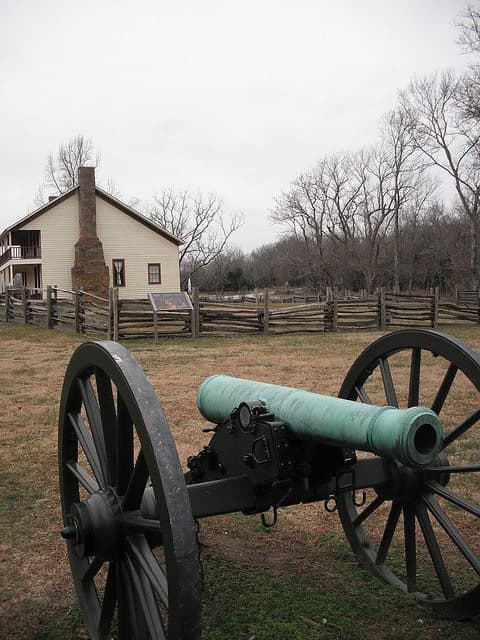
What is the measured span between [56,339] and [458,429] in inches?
610

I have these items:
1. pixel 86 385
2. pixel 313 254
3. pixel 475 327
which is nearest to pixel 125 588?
pixel 86 385

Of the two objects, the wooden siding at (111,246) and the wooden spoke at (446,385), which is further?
the wooden siding at (111,246)

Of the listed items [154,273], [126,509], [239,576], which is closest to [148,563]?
[126,509]

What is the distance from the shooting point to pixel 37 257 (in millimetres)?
28875

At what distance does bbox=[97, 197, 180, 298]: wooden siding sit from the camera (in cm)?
2844

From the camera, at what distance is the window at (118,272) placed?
94.4ft

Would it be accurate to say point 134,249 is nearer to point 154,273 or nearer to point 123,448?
point 154,273

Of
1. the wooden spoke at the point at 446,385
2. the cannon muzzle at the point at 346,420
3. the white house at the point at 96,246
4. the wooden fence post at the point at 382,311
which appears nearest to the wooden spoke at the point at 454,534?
the wooden spoke at the point at 446,385

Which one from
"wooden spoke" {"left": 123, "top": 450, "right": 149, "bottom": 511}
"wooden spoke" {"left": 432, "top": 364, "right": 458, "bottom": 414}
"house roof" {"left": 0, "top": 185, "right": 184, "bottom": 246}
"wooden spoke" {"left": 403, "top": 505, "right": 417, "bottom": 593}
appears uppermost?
"house roof" {"left": 0, "top": 185, "right": 184, "bottom": 246}

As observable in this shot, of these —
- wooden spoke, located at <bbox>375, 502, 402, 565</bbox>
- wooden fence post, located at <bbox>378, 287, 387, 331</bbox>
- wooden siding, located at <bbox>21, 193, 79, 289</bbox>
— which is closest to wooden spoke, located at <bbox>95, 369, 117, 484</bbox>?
wooden spoke, located at <bbox>375, 502, 402, 565</bbox>

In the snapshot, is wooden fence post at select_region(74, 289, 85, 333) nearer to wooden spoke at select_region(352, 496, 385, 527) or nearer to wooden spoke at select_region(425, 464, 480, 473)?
wooden spoke at select_region(352, 496, 385, 527)

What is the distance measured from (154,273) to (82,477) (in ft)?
89.4

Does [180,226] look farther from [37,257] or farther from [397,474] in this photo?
[397,474]

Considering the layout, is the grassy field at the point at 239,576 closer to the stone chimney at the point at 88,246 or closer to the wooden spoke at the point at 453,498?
the wooden spoke at the point at 453,498
